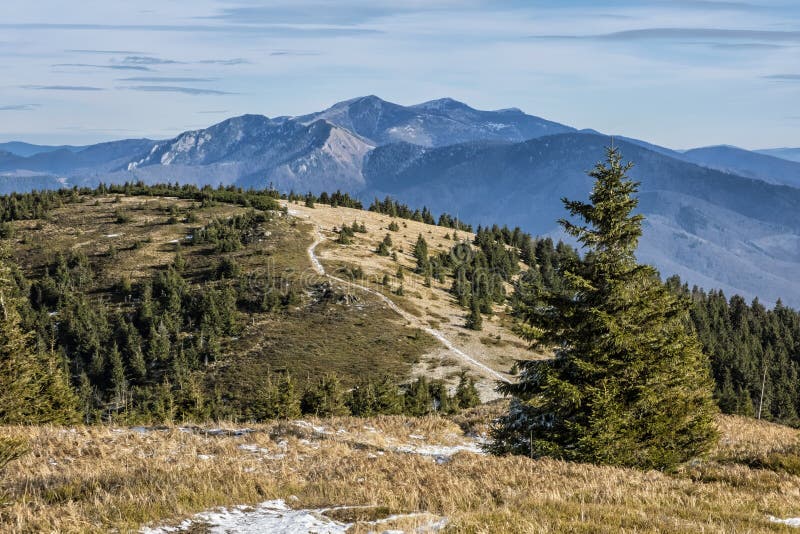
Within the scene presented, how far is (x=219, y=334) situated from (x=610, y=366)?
75825mm

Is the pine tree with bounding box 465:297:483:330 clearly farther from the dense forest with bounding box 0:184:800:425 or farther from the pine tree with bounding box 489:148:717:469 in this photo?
the pine tree with bounding box 489:148:717:469

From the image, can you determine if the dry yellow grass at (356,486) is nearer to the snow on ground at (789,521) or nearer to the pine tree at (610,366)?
the snow on ground at (789,521)

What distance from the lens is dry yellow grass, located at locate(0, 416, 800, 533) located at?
846cm

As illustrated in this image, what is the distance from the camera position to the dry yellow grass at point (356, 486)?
8.46 metres

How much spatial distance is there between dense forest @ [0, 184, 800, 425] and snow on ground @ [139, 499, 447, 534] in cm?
3695

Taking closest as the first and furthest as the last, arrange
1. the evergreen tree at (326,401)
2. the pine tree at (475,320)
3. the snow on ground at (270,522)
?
1. the snow on ground at (270,522)
2. the evergreen tree at (326,401)
3. the pine tree at (475,320)

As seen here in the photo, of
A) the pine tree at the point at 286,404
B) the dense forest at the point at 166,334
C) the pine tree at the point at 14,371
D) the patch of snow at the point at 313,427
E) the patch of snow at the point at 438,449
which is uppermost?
the patch of snow at the point at 438,449

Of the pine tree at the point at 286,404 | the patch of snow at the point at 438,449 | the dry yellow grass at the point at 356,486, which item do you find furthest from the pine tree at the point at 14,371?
the patch of snow at the point at 438,449

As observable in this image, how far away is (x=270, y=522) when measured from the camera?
8578mm

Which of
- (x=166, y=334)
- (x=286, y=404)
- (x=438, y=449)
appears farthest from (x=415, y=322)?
(x=438, y=449)

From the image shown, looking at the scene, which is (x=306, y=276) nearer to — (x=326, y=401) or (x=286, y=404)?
(x=326, y=401)

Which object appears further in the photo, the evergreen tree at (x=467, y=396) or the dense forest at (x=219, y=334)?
the evergreen tree at (x=467, y=396)

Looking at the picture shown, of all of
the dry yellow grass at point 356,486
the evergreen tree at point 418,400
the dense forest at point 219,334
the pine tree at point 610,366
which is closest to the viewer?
the dry yellow grass at point 356,486

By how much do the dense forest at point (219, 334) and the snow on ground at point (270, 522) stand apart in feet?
121
